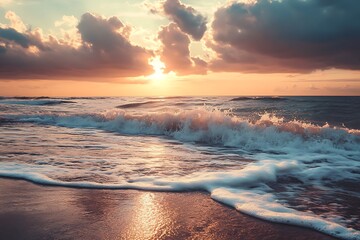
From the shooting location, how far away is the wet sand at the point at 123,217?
3160mm

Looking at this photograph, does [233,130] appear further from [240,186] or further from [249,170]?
[240,186]

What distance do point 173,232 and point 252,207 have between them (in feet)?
4.11

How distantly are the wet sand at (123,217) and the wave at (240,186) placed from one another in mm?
161

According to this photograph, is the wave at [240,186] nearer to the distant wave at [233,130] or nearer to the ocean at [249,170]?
the ocean at [249,170]

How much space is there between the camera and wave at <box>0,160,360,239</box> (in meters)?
3.56

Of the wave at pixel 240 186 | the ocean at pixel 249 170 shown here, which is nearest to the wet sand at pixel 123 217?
the wave at pixel 240 186

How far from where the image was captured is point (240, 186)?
506 cm

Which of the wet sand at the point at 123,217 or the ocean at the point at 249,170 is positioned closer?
the wet sand at the point at 123,217

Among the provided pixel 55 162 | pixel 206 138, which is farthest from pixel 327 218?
pixel 206 138

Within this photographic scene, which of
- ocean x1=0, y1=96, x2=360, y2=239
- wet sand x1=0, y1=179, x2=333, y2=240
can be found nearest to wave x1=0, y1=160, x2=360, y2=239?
ocean x1=0, y1=96, x2=360, y2=239

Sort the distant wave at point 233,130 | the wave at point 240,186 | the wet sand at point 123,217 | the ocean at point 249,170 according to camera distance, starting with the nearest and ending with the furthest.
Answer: the wet sand at point 123,217
the wave at point 240,186
the ocean at point 249,170
the distant wave at point 233,130

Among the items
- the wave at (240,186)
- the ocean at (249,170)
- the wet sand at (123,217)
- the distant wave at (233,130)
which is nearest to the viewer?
the wet sand at (123,217)

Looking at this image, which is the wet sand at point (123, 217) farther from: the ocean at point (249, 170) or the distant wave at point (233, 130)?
the distant wave at point (233, 130)

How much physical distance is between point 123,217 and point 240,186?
214 centimetres
